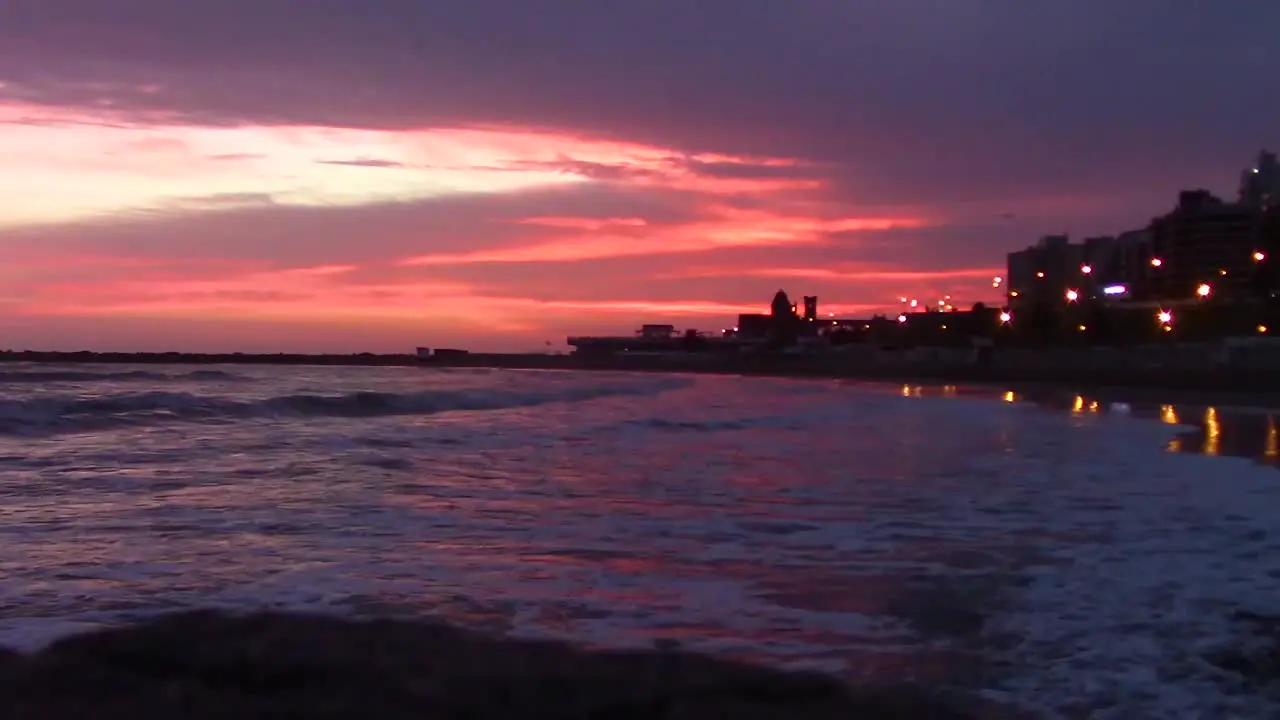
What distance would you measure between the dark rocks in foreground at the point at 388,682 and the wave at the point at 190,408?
42.9ft

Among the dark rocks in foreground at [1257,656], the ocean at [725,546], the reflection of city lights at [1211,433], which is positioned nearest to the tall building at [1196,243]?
the reflection of city lights at [1211,433]

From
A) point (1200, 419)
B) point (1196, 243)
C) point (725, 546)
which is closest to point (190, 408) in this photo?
point (725, 546)

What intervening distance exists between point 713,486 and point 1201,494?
14.2 ft

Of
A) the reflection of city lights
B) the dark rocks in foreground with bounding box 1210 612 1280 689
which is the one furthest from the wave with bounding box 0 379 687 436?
the dark rocks in foreground with bounding box 1210 612 1280 689

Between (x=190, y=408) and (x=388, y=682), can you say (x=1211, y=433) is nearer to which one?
(x=388, y=682)

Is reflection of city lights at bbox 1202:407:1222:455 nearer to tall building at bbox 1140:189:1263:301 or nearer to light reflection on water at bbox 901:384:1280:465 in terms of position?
light reflection on water at bbox 901:384:1280:465

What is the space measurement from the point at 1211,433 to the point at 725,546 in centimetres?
1354

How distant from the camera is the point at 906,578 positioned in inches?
261

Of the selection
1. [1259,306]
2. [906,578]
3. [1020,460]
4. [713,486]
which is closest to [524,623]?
[906,578]

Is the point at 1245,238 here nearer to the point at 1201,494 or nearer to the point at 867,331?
the point at 867,331

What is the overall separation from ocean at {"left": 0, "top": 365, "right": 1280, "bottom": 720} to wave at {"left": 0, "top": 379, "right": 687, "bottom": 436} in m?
1.72

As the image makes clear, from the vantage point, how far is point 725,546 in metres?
7.75

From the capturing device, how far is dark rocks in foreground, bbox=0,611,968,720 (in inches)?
161

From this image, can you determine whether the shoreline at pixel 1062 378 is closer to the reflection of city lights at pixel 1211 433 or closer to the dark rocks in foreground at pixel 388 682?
the reflection of city lights at pixel 1211 433
